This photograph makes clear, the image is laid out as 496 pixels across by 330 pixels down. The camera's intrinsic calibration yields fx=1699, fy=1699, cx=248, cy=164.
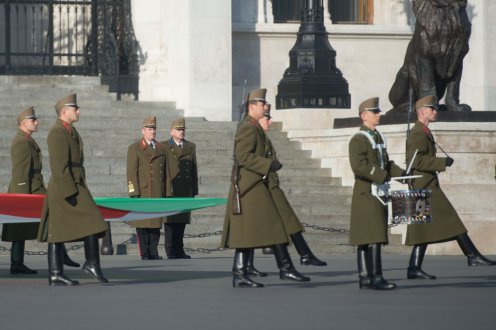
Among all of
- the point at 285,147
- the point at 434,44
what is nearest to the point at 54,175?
the point at 434,44

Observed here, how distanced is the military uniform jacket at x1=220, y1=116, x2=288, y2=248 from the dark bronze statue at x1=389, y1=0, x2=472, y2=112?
8850 millimetres

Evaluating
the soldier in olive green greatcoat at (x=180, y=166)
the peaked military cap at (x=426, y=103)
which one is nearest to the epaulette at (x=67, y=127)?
the peaked military cap at (x=426, y=103)

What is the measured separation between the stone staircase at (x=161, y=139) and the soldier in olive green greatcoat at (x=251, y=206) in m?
6.54

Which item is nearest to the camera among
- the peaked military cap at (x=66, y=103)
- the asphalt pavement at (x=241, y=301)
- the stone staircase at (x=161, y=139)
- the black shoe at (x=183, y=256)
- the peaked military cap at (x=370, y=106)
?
the asphalt pavement at (x=241, y=301)

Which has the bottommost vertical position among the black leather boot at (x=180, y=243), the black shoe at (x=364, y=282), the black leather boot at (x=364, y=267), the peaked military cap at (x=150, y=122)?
the black leather boot at (x=180, y=243)

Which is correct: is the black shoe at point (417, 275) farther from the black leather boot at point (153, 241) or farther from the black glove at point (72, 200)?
the black leather boot at point (153, 241)

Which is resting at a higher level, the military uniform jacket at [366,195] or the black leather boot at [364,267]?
the military uniform jacket at [366,195]

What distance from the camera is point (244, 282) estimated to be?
49.7 ft

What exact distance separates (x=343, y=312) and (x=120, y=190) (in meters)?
10.8

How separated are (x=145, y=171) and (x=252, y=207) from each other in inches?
245

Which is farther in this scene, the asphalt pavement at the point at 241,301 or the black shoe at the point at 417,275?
the black shoe at the point at 417,275

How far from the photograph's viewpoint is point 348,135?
2477cm

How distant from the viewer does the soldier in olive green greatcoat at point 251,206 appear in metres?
15.0

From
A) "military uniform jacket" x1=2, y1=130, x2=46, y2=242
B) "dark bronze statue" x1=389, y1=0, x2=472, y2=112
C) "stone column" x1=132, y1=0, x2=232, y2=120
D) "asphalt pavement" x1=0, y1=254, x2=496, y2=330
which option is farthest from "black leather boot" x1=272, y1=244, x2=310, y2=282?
"stone column" x1=132, y1=0, x2=232, y2=120
